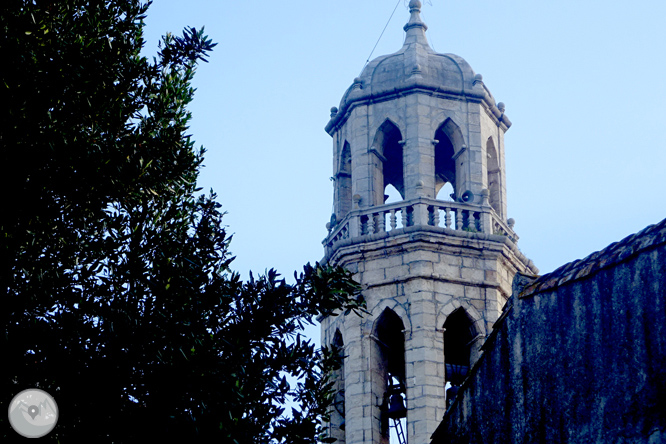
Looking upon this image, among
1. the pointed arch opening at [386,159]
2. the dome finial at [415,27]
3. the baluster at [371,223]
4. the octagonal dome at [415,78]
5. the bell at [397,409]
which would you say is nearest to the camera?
the bell at [397,409]

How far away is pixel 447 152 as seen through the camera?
91.9 ft

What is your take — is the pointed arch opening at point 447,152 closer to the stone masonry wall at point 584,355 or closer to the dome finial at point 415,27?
the dome finial at point 415,27

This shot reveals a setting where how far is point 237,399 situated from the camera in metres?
11.6

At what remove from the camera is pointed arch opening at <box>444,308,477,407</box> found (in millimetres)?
24391

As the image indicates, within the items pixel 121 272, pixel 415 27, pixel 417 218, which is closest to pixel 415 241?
pixel 417 218

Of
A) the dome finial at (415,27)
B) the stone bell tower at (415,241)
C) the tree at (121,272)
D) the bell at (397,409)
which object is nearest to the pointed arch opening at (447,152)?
the stone bell tower at (415,241)

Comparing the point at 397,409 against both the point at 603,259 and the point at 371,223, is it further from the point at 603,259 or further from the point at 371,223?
the point at 603,259

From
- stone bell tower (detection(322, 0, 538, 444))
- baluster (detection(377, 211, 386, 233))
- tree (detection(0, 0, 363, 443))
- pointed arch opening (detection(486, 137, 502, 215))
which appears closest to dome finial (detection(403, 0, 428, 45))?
stone bell tower (detection(322, 0, 538, 444))

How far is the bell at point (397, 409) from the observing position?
23781 millimetres

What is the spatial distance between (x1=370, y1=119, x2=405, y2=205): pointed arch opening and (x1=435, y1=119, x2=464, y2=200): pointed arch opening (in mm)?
794

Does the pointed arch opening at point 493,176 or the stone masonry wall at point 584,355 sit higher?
the pointed arch opening at point 493,176

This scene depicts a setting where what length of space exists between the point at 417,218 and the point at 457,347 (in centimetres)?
259

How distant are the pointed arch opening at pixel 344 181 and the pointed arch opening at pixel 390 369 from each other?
9.58ft

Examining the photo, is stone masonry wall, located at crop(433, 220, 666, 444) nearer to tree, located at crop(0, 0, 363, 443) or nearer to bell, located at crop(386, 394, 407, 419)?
tree, located at crop(0, 0, 363, 443)
